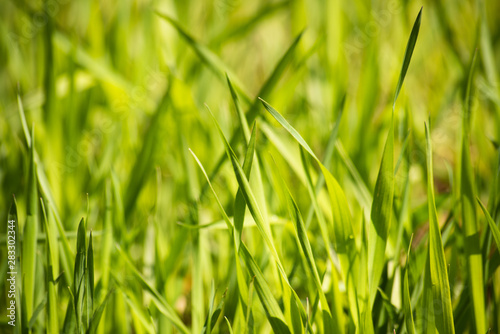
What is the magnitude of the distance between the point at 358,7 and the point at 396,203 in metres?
0.73

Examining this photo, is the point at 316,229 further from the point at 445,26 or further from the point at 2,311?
the point at 445,26

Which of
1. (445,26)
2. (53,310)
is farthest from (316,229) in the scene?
(445,26)

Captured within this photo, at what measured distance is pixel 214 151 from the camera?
2.37ft

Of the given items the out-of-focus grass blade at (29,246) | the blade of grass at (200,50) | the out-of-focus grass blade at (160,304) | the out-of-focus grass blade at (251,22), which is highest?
the out-of-focus grass blade at (251,22)

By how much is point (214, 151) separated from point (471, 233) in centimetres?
46

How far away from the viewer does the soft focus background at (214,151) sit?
453 millimetres

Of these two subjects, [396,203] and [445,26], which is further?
[445,26]

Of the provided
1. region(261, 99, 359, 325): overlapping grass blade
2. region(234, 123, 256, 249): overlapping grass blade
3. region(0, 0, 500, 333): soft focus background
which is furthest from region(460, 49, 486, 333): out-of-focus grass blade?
region(234, 123, 256, 249): overlapping grass blade

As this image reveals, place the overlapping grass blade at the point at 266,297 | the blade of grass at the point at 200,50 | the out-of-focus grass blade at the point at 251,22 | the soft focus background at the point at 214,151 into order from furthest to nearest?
the out-of-focus grass blade at the point at 251,22, the blade of grass at the point at 200,50, the soft focus background at the point at 214,151, the overlapping grass blade at the point at 266,297

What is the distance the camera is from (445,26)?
0.88 meters

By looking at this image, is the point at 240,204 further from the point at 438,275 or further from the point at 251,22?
the point at 251,22

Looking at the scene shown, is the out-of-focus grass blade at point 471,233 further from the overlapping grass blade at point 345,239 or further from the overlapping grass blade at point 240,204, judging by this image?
the overlapping grass blade at point 240,204

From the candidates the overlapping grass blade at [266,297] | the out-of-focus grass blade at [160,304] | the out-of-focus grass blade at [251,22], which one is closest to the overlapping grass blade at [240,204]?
the overlapping grass blade at [266,297]

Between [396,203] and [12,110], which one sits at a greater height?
[12,110]
